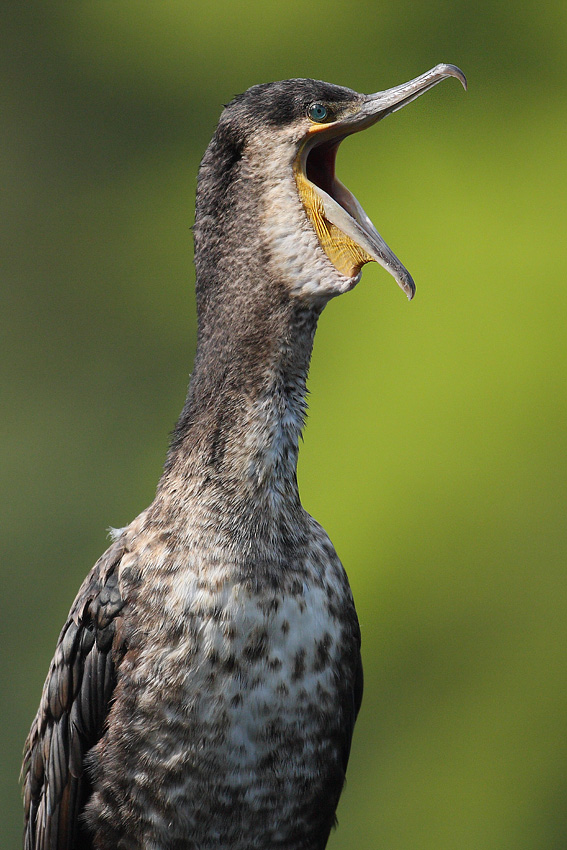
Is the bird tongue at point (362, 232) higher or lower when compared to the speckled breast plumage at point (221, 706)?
higher

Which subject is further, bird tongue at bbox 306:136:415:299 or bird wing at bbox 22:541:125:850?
bird wing at bbox 22:541:125:850

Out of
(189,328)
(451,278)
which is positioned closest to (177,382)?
(189,328)

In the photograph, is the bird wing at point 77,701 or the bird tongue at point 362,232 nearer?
the bird tongue at point 362,232

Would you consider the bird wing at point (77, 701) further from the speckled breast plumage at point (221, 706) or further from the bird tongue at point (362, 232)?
the bird tongue at point (362, 232)

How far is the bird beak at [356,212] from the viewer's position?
4.65ft

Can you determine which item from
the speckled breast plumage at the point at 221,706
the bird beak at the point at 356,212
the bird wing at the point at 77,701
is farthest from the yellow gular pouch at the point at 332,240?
the bird wing at the point at 77,701

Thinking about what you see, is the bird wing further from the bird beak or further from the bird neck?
the bird beak

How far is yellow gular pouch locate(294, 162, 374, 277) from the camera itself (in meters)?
1.42

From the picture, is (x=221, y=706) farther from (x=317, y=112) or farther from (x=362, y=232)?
(x=317, y=112)

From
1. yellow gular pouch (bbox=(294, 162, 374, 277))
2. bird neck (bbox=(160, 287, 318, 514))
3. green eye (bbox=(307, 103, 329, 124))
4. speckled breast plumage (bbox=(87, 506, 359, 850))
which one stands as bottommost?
speckled breast plumage (bbox=(87, 506, 359, 850))

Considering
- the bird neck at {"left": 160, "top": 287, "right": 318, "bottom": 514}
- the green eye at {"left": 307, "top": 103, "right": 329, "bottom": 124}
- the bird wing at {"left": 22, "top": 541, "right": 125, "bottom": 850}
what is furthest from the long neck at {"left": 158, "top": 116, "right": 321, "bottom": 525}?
the bird wing at {"left": 22, "top": 541, "right": 125, "bottom": 850}

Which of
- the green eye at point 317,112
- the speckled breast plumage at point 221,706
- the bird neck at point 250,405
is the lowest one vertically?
the speckled breast plumage at point 221,706

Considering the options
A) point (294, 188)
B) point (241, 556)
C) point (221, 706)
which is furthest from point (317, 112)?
point (221, 706)

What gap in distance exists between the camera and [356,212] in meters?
1.51
